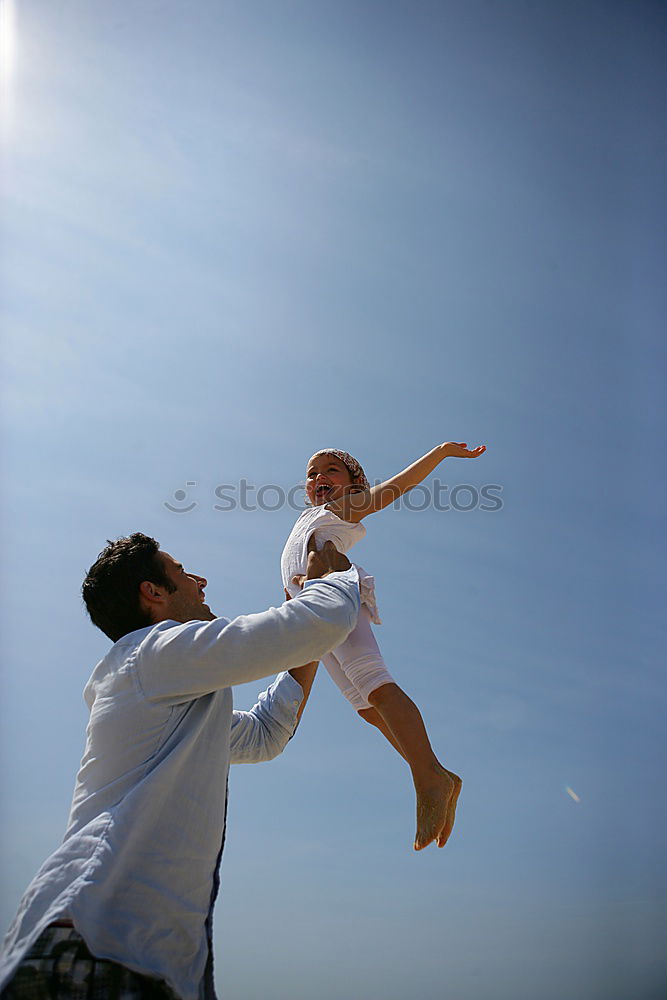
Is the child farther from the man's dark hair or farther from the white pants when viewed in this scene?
the man's dark hair

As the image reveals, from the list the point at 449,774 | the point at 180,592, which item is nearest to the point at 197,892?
the point at 180,592

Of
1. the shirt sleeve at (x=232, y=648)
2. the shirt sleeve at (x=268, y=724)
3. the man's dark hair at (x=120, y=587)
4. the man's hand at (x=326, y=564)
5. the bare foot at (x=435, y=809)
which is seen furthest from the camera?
the bare foot at (x=435, y=809)

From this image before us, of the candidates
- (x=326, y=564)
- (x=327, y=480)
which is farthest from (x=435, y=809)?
(x=327, y=480)

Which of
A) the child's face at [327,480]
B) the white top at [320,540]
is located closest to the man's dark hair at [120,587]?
the white top at [320,540]

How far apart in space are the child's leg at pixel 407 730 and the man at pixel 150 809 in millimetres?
940

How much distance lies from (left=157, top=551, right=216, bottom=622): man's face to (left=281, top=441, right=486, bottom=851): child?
0.71 m

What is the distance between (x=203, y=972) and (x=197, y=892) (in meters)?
0.12

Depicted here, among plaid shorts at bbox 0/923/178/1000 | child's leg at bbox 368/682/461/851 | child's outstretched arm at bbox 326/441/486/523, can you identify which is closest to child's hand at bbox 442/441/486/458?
child's outstretched arm at bbox 326/441/486/523

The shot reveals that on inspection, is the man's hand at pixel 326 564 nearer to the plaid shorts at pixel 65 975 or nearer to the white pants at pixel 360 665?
the white pants at pixel 360 665

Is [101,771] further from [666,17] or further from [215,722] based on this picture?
[666,17]

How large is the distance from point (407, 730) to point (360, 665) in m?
0.23

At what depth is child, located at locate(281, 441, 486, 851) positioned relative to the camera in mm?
2432

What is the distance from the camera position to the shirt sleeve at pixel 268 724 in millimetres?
1880

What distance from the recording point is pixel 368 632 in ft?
8.63
